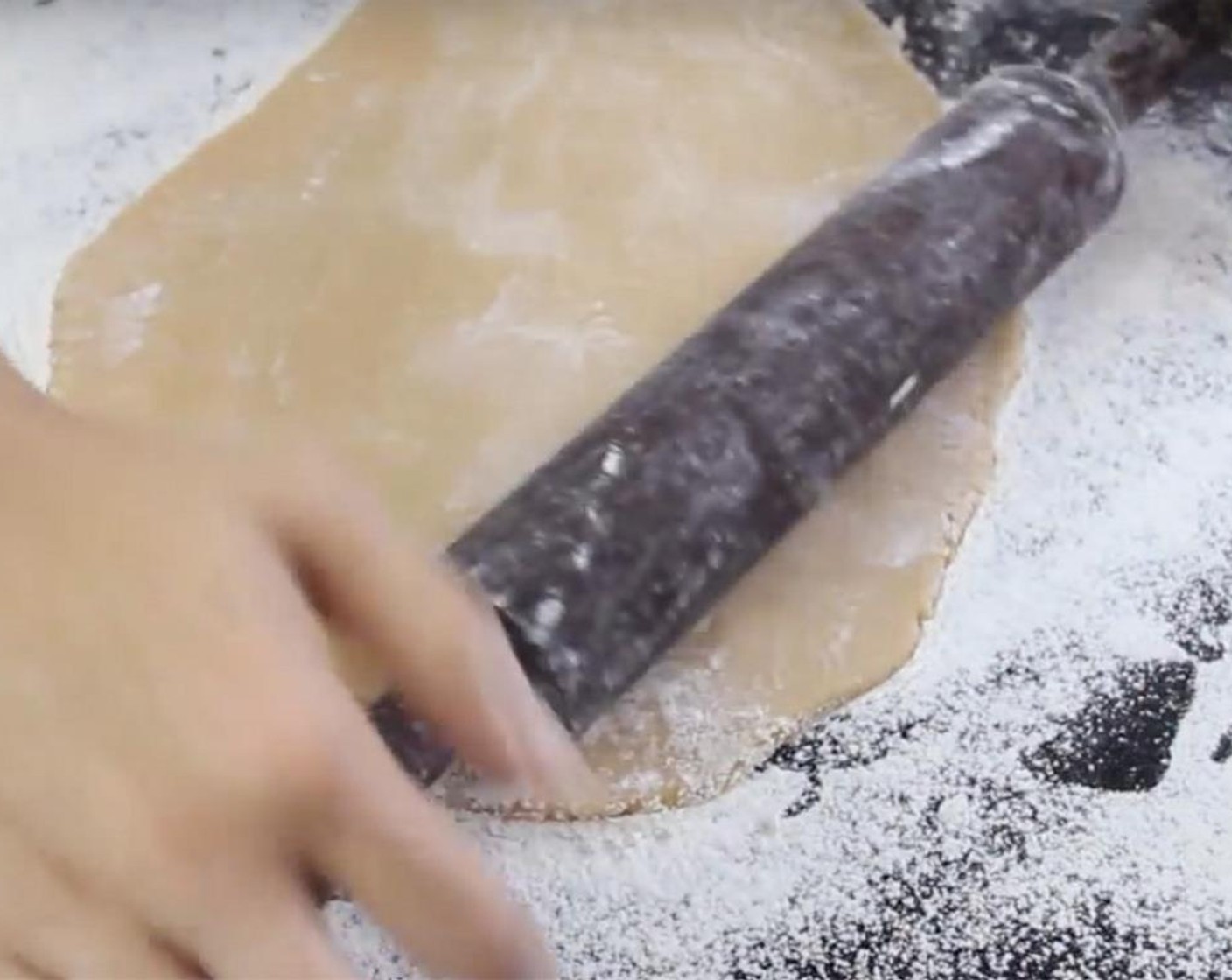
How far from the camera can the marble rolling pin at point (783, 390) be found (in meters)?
1.00

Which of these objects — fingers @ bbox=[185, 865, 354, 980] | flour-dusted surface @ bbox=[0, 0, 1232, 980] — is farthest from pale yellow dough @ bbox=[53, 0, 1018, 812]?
fingers @ bbox=[185, 865, 354, 980]

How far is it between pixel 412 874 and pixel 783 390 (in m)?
0.56

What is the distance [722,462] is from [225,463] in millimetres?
419

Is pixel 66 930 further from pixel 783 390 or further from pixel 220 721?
pixel 783 390

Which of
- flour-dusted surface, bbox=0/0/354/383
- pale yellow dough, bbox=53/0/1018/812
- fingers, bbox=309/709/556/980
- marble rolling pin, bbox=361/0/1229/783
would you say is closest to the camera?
fingers, bbox=309/709/556/980

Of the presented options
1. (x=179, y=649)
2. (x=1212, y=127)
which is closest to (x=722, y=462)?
(x=179, y=649)

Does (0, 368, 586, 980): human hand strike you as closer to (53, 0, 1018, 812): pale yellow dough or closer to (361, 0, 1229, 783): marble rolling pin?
(361, 0, 1229, 783): marble rolling pin

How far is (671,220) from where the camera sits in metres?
1.32

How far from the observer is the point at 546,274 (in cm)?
→ 128

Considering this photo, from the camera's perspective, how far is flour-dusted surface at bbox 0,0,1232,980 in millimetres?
1017

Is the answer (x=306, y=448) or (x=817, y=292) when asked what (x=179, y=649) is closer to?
(x=306, y=448)

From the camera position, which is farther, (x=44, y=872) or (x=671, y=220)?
(x=671, y=220)

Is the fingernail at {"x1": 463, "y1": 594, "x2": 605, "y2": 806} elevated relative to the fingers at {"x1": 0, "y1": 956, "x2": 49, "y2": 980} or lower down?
elevated

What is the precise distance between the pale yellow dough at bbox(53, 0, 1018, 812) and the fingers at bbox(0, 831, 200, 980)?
1.34 ft
